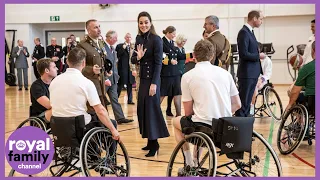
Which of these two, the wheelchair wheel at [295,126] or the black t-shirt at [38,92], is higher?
the black t-shirt at [38,92]

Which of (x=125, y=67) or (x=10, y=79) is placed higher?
(x=125, y=67)

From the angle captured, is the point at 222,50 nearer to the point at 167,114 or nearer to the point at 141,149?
the point at 141,149

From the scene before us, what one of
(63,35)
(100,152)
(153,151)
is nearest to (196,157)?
(100,152)

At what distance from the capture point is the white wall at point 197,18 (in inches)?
459

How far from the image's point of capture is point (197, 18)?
11930mm

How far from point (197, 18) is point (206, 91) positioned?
31.2ft

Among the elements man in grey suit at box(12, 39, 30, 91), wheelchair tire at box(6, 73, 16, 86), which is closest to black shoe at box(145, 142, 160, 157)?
man in grey suit at box(12, 39, 30, 91)

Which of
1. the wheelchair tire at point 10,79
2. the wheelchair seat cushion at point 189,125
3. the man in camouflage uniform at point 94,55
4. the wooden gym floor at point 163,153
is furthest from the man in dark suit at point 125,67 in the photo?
the wheelchair tire at point 10,79

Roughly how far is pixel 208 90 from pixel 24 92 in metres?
9.17

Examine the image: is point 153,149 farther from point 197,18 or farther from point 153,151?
point 197,18

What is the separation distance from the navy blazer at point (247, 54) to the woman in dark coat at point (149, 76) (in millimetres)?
1123

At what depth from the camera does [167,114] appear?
21.2 ft

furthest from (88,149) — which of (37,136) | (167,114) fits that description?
(167,114)

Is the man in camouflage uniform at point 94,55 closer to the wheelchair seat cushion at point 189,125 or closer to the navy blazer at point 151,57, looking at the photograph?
the navy blazer at point 151,57
